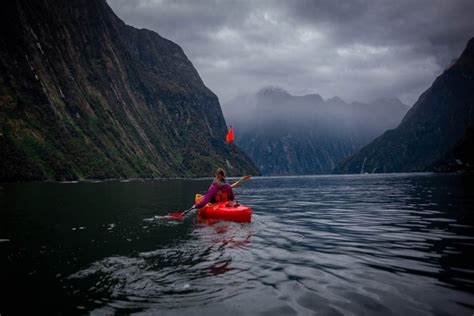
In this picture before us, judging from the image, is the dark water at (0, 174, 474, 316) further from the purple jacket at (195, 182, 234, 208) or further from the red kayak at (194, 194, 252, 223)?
the purple jacket at (195, 182, 234, 208)

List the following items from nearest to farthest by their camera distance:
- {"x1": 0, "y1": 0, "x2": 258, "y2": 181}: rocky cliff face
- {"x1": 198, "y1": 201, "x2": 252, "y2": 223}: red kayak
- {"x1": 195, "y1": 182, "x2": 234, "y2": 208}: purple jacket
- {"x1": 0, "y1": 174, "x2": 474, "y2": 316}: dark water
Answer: {"x1": 0, "y1": 174, "x2": 474, "y2": 316}: dark water
{"x1": 198, "y1": 201, "x2": 252, "y2": 223}: red kayak
{"x1": 195, "y1": 182, "x2": 234, "y2": 208}: purple jacket
{"x1": 0, "y1": 0, "x2": 258, "y2": 181}: rocky cliff face

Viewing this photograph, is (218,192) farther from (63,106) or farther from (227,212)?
(63,106)

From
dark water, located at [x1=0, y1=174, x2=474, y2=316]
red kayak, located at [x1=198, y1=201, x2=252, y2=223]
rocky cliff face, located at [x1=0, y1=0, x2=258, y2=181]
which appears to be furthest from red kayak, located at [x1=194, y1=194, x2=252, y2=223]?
rocky cliff face, located at [x1=0, y1=0, x2=258, y2=181]

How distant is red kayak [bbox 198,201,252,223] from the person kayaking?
0.40 meters

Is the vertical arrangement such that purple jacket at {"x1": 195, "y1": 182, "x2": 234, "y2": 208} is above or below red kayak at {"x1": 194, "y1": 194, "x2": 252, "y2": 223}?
above

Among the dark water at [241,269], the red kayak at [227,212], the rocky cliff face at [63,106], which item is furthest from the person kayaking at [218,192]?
the rocky cliff face at [63,106]

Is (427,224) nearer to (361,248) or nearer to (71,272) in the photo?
(361,248)

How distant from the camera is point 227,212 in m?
17.2

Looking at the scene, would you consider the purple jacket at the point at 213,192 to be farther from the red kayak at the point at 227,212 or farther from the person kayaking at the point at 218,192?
the red kayak at the point at 227,212

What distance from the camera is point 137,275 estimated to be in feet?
26.9

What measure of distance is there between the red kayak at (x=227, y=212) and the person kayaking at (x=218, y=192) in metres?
0.40

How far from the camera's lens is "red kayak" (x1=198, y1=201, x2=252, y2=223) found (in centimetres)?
1691

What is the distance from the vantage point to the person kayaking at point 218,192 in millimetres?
18188

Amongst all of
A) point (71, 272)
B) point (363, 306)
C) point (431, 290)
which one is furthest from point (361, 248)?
point (71, 272)
